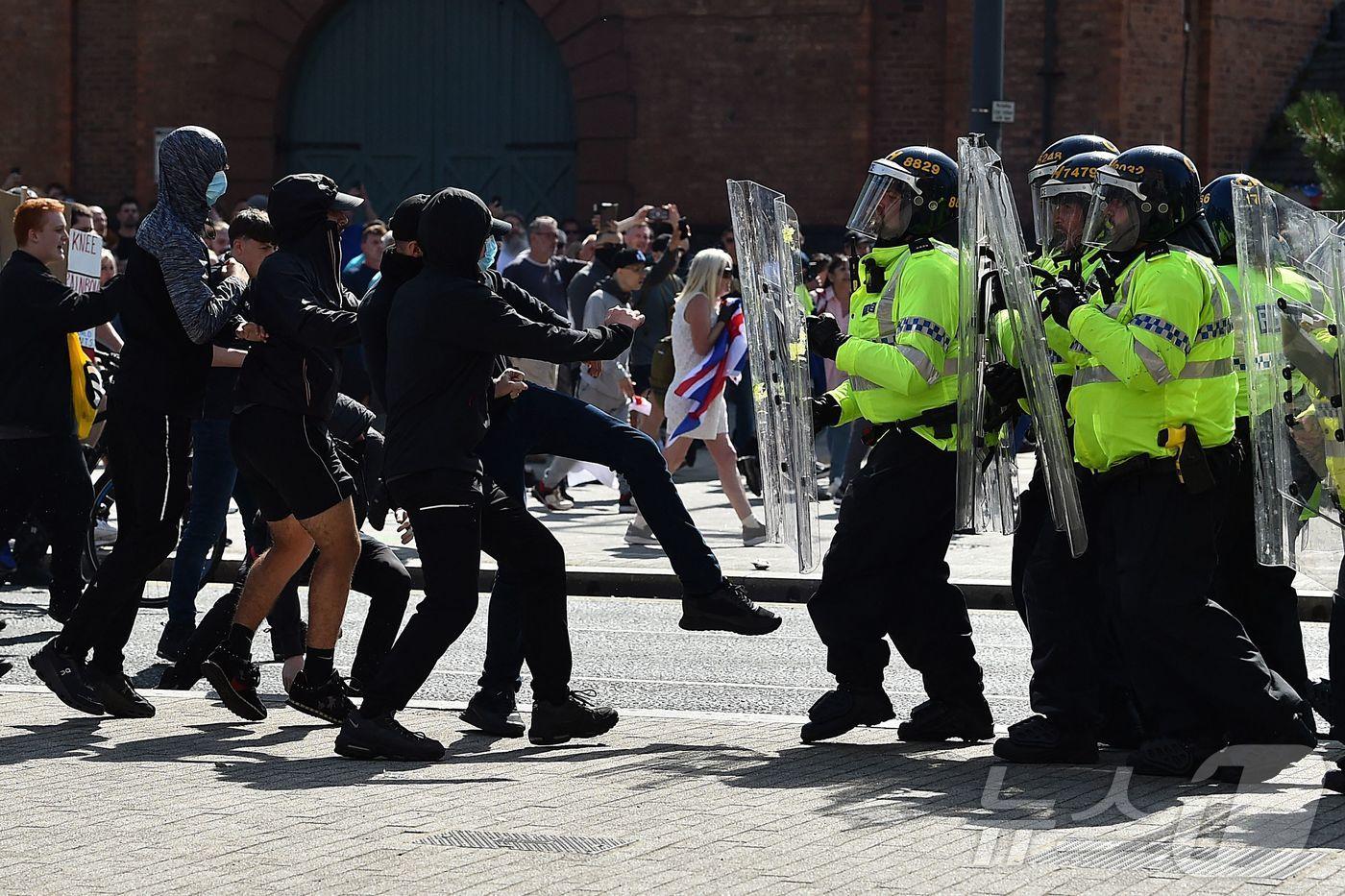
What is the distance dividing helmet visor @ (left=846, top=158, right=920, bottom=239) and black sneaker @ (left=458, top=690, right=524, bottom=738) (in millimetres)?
2000

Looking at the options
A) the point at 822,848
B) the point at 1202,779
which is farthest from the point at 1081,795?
the point at 822,848

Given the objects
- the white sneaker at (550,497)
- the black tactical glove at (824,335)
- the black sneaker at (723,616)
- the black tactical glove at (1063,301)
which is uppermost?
the black tactical glove at (1063,301)

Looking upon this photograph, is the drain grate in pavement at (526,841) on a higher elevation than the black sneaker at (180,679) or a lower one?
lower

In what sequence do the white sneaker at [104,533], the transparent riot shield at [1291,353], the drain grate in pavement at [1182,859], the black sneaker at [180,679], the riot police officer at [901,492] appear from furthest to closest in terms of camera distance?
the white sneaker at [104,533] → the black sneaker at [180,679] → the riot police officer at [901,492] → the transparent riot shield at [1291,353] → the drain grate in pavement at [1182,859]

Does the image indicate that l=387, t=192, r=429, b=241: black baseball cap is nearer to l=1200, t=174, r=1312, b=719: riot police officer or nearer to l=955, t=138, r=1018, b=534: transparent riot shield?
l=955, t=138, r=1018, b=534: transparent riot shield

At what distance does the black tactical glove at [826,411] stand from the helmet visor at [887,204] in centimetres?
64

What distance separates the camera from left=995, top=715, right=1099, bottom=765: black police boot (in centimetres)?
664

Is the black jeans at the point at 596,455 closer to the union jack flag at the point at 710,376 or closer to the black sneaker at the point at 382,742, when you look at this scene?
the black sneaker at the point at 382,742

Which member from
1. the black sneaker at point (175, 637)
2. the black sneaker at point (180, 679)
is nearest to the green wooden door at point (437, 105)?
the black sneaker at point (175, 637)

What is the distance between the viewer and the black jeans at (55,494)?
955cm

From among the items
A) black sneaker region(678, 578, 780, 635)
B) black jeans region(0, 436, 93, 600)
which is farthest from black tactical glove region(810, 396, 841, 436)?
black jeans region(0, 436, 93, 600)

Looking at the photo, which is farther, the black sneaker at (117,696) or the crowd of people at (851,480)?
the black sneaker at (117,696)

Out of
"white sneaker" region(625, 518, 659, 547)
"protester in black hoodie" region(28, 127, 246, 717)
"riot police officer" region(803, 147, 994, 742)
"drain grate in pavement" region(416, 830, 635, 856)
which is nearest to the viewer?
"drain grate in pavement" region(416, 830, 635, 856)

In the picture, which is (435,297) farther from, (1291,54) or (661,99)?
(1291,54)
